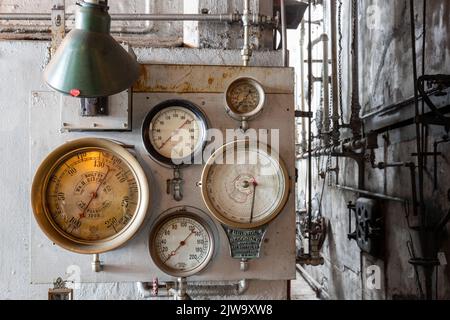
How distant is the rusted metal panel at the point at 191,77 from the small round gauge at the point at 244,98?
1.3 inches

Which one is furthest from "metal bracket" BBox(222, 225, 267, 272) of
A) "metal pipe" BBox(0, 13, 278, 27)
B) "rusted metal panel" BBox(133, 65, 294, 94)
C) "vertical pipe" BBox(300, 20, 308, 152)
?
"vertical pipe" BBox(300, 20, 308, 152)

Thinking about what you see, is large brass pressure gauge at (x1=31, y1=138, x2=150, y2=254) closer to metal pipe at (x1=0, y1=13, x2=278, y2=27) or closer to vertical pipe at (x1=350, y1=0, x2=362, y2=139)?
metal pipe at (x1=0, y1=13, x2=278, y2=27)

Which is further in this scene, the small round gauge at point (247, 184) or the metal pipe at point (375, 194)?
the metal pipe at point (375, 194)

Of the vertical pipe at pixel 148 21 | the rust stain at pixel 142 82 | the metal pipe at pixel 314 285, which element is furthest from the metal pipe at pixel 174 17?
the metal pipe at pixel 314 285

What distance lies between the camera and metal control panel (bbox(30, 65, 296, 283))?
61.5 inches

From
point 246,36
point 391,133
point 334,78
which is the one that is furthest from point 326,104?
point 246,36

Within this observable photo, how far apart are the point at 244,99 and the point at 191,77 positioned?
227 millimetres

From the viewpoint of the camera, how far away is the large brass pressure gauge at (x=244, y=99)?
5.16 ft

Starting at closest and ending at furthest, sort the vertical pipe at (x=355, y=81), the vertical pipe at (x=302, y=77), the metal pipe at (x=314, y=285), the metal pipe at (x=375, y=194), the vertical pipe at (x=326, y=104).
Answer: the metal pipe at (x=375, y=194)
the vertical pipe at (x=355, y=81)
the vertical pipe at (x=326, y=104)
the metal pipe at (x=314, y=285)
the vertical pipe at (x=302, y=77)

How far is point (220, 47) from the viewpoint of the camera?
1827 mm

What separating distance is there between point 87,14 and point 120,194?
65 centimetres

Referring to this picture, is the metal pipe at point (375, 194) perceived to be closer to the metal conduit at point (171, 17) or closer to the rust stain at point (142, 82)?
the metal conduit at point (171, 17)

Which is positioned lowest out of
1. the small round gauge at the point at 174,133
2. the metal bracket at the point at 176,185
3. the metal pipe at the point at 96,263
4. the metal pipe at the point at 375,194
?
the metal pipe at the point at 96,263
